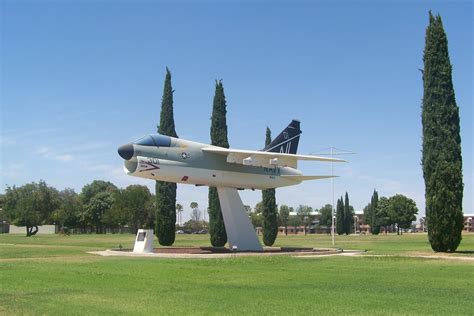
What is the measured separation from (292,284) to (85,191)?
361ft

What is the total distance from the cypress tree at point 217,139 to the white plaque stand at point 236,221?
32.3 ft

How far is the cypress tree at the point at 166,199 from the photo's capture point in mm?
44281

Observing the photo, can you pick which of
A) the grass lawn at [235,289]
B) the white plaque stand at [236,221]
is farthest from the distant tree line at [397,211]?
the grass lawn at [235,289]

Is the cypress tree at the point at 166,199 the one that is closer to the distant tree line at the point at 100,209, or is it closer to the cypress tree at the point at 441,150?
the cypress tree at the point at 441,150

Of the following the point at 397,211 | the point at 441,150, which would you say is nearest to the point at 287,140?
the point at 441,150

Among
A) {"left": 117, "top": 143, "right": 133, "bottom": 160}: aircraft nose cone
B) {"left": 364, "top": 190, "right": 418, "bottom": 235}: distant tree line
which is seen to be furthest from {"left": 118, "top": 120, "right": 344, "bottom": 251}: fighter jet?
{"left": 364, "top": 190, "right": 418, "bottom": 235}: distant tree line

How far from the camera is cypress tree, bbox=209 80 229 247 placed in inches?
1724

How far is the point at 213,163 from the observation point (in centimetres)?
3231

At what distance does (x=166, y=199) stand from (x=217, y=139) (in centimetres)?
634

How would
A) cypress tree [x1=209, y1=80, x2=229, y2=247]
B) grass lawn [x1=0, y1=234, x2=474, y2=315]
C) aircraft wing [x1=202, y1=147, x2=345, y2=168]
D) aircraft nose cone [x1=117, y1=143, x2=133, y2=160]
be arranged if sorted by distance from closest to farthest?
grass lawn [x1=0, y1=234, x2=474, y2=315]
aircraft nose cone [x1=117, y1=143, x2=133, y2=160]
aircraft wing [x1=202, y1=147, x2=345, y2=168]
cypress tree [x1=209, y1=80, x2=229, y2=247]

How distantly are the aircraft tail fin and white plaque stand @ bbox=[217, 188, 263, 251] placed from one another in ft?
14.8

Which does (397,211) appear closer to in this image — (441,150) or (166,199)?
(166,199)

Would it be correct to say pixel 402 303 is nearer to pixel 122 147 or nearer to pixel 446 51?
pixel 122 147

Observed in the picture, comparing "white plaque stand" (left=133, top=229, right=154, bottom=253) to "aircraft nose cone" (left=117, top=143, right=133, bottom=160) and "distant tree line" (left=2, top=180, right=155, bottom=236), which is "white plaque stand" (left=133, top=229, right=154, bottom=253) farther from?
"distant tree line" (left=2, top=180, right=155, bottom=236)
